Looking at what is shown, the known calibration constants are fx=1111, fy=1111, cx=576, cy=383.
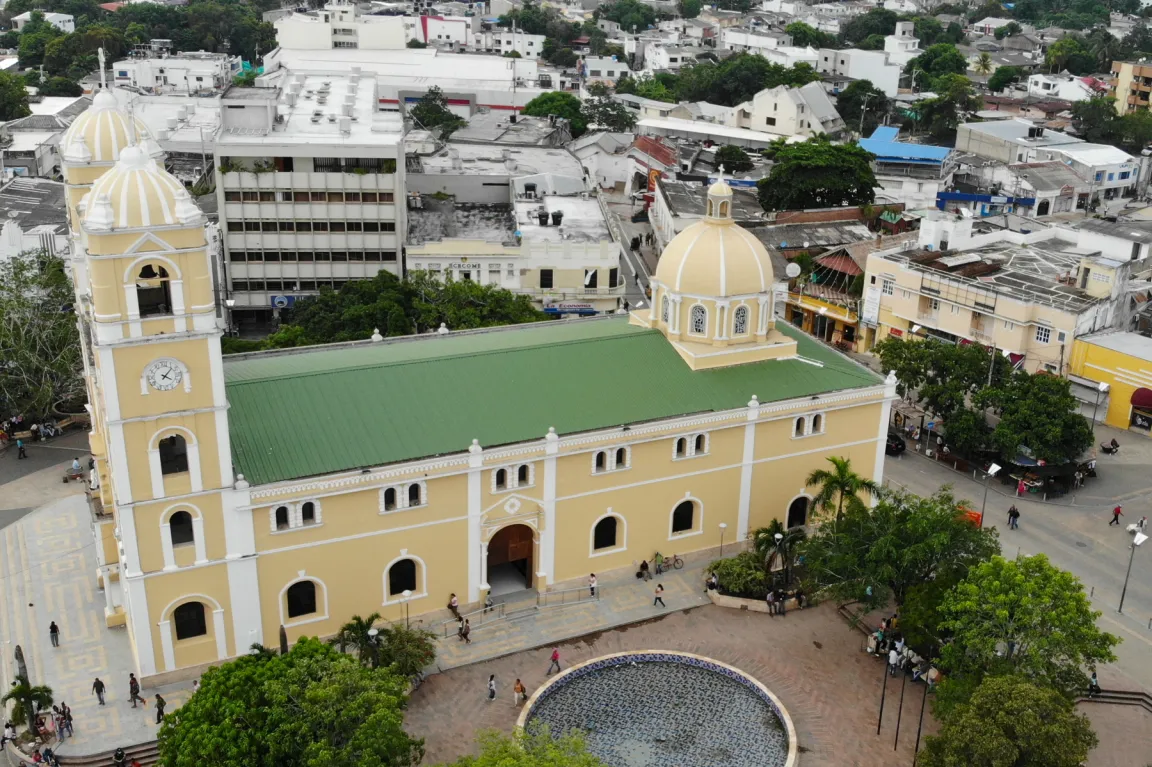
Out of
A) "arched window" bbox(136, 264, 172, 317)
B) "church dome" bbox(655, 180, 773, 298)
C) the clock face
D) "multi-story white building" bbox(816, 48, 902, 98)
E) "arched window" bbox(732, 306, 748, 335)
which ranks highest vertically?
"multi-story white building" bbox(816, 48, 902, 98)

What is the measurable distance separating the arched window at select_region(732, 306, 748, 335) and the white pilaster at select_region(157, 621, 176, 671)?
979 inches

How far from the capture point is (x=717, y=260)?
4641 centimetres

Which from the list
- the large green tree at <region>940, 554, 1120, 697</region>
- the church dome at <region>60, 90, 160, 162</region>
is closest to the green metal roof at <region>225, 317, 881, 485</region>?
the church dome at <region>60, 90, 160, 162</region>

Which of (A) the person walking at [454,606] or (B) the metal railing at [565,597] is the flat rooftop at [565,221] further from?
(A) the person walking at [454,606]

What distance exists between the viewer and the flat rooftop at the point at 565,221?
74562 millimetres

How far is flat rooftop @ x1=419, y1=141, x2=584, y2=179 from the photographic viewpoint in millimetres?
89688

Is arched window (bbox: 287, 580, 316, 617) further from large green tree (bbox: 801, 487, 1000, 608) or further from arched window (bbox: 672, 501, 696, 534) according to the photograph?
large green tree (bbox: 801, 487, 1000, 608)

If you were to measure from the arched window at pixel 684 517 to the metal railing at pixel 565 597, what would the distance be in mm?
4417

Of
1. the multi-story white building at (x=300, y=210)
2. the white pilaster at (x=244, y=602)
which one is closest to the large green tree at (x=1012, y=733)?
the white pilaster at (x=244, y=602)

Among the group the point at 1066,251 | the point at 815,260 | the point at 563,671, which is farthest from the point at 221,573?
the point at 1066,251

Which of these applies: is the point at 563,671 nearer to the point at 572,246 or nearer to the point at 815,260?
the point at 572,246

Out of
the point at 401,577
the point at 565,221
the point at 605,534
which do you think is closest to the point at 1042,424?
the point at 605,534

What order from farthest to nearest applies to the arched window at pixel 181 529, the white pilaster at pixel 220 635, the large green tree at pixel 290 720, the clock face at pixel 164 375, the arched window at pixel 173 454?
the white pilaster at pixel 220 635 → the arched window at pixel 181 529 → the arched window at pixel 173 454 → the clock face at pixel 164 375 → the large green tree at pixel 290 720

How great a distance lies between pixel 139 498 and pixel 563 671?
15.3 metres
